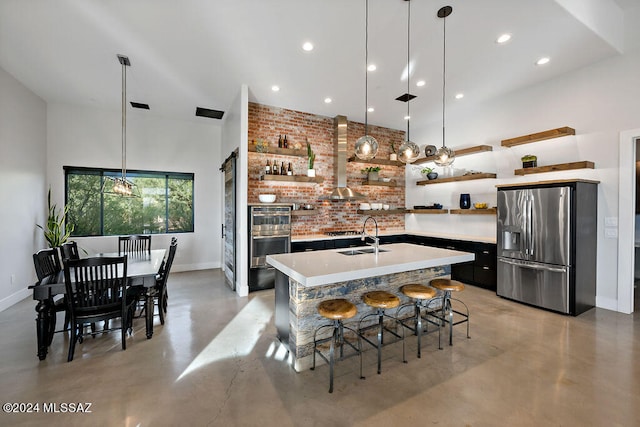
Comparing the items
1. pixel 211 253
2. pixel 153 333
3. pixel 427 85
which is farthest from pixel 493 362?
pixel 211 253

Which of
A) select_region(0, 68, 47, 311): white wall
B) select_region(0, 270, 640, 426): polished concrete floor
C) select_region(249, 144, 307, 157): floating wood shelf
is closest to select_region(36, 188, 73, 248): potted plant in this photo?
select_region(0, 68, 47, 311): white wall

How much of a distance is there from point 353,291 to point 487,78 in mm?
4056

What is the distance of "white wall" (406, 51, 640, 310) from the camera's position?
3846 millimetres

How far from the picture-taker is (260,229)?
4.92 meters

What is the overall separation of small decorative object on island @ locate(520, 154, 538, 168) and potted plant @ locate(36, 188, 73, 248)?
7.86 metres

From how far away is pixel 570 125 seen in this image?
4270 mm

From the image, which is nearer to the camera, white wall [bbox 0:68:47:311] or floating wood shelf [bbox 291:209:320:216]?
white wall [bbox 0:68:47:311]

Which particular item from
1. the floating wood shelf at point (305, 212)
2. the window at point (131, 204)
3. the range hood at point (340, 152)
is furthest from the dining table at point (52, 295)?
the range hood at point (340, 152)

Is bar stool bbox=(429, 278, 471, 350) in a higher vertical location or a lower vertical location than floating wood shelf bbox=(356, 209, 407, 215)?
lower

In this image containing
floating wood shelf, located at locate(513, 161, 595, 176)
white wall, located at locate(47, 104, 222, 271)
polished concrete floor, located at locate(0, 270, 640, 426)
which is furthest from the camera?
white wall, located at locate(47, 104, 222, 271)

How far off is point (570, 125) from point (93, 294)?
21.9ft

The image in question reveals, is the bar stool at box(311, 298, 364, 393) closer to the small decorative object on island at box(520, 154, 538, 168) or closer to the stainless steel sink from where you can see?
the stainless steel sink

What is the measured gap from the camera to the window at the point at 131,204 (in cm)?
558

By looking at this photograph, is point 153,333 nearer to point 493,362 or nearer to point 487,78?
point 493,362
